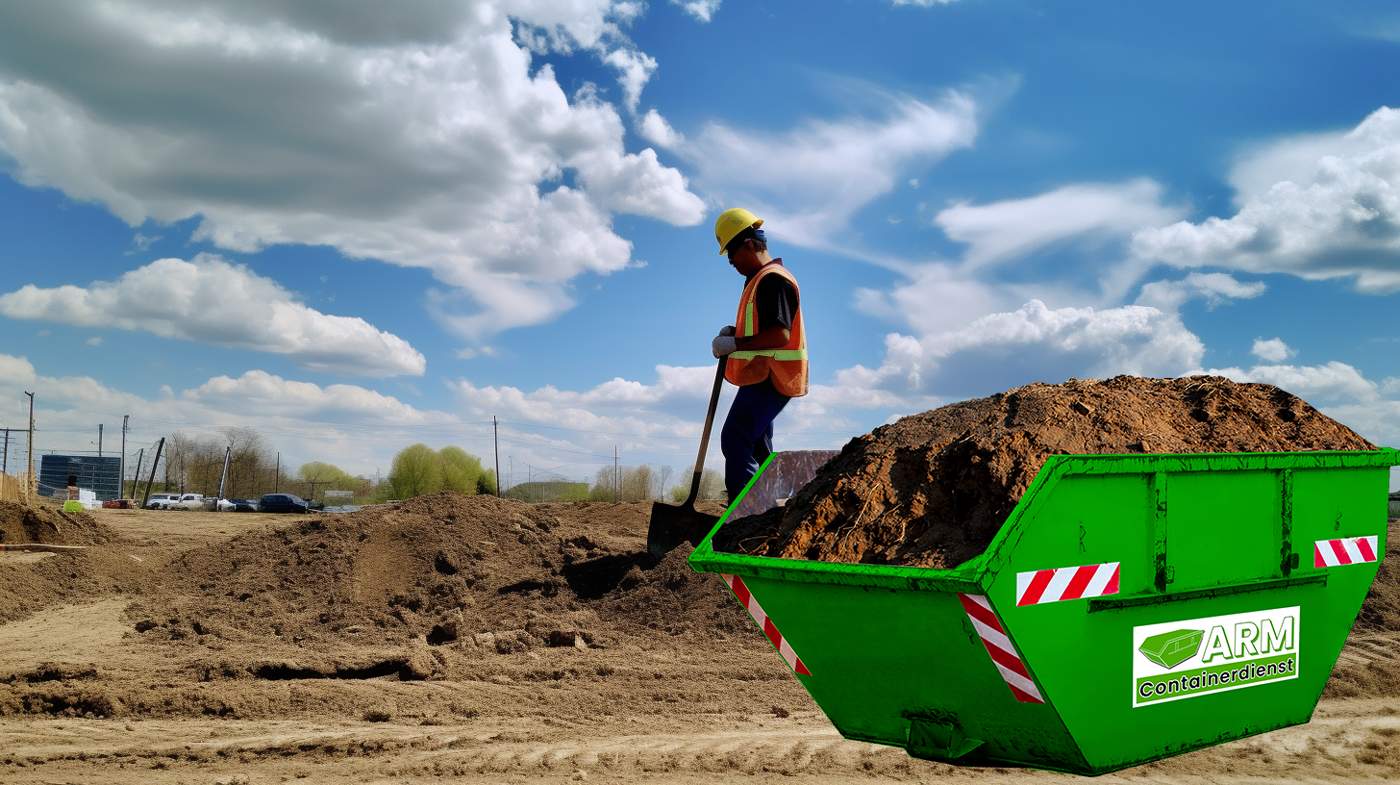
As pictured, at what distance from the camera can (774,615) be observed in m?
Answer: 4.40

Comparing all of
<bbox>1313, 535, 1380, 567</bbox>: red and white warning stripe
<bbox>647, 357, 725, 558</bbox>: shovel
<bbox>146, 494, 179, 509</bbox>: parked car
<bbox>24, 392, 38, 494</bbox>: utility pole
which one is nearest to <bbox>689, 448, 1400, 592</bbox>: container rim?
<bbox>1313, 535, 1380, 567</bbox>: red and white warning stripe

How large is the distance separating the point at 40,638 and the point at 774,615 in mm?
8104

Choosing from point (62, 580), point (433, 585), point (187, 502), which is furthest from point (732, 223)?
point (187, 502)

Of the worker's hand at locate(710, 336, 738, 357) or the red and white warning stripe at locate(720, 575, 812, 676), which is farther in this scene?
the worker's hand at locate(710, 336, 738, 357)

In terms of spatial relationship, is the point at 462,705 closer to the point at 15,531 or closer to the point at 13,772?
the point at 13,772

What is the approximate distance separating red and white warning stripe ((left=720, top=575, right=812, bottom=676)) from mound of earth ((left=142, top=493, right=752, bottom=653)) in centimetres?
390

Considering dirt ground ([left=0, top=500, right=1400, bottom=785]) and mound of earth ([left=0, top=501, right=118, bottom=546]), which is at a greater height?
mound of earth ([left=0, top=501, right=118, bottom=546])

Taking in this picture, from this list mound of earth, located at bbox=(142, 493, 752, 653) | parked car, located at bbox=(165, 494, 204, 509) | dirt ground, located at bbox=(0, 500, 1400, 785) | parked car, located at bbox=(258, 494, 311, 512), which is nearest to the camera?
dirt ground, located at bbox=(0, 500, 1400, 785)

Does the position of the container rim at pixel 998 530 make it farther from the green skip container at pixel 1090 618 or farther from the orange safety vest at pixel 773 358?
the orange safety vest at pixel 773 358

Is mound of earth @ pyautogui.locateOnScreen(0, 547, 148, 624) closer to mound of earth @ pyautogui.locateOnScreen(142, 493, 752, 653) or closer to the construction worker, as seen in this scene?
mound of earth @ pyautogui.locateOnScreen(142, 493, 752, 653)

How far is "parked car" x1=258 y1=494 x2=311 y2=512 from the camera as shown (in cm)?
4131

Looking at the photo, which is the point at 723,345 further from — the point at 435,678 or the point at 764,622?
the point at 435,678

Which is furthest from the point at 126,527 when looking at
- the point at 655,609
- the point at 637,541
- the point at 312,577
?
the point at 655,609

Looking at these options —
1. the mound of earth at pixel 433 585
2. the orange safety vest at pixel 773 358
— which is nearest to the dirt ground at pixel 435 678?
the mound of earth at pixel 433 585
